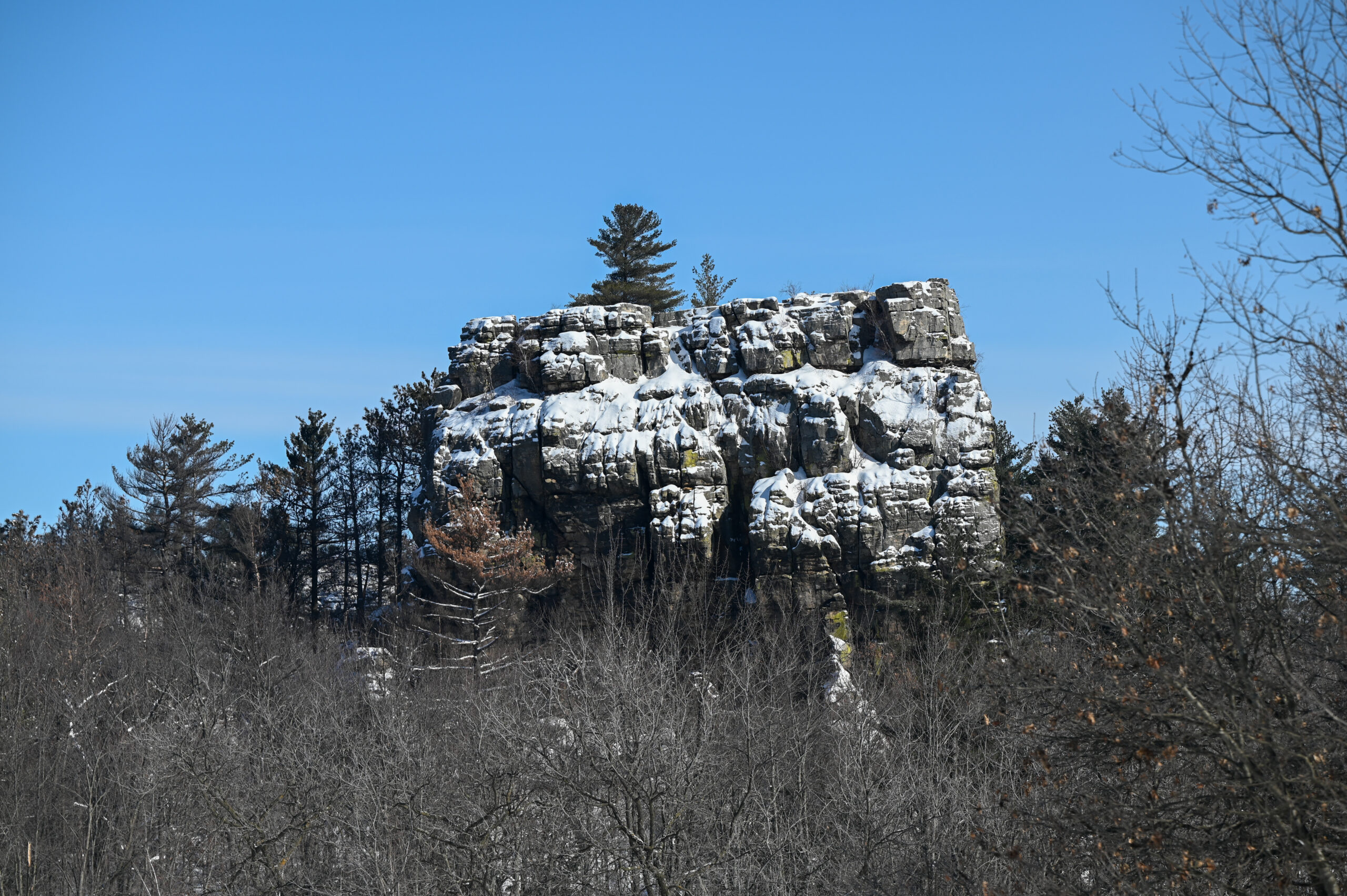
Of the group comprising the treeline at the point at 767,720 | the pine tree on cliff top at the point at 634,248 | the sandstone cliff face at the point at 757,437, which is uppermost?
the pine tree on cliff top at the point at 634,248

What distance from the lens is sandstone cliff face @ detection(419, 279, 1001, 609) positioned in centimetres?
3359

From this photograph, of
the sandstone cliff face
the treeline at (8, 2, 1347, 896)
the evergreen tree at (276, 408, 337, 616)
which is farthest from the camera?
the evergreen tree at (276, 408, 337, 616)

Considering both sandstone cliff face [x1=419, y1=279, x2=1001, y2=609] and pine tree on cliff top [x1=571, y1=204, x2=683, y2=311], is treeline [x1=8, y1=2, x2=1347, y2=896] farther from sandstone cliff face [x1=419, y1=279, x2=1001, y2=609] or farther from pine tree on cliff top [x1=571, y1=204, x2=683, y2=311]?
pine tree on cliff top [x1=571, y1=204, x2=683, y2=311]

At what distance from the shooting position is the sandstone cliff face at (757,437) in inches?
1323

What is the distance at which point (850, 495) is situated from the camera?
1335 inches

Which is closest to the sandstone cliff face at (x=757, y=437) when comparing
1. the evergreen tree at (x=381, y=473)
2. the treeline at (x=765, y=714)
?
the treeline at (x=765, y=714)

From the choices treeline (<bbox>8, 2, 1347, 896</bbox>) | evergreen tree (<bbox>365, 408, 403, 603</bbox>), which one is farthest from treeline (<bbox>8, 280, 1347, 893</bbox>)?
evergreen tree (<bbox>365, 408, 403, 603</bbox>)

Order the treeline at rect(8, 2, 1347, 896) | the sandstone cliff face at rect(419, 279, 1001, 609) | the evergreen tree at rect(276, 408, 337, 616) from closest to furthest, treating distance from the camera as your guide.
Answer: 1. the treeline at rect(8, 2, 1347, 896)
2. the sandstone cliff face at rect(419, 279, 1001, 609)
3. the evergreen tree at rect(276, 408, 337, 616)

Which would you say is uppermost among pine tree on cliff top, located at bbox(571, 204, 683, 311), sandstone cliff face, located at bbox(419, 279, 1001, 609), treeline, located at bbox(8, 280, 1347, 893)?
pine tree on cliff top, located at bbox(571, 204, 683, 311)

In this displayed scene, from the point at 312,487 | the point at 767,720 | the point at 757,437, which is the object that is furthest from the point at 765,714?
the point at 312,487

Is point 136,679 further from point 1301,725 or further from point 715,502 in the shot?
point 1301,725

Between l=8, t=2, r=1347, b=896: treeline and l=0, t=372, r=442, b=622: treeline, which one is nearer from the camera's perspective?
l=8, t=2, r=1347, b=896: treeline

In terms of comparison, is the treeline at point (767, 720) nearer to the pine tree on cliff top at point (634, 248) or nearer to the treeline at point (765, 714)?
the treeline at point (765, 714)

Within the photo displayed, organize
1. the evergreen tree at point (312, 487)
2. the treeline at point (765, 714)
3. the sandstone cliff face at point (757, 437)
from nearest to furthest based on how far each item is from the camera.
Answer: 1. the treeline at point (765, 714)
2. the sandstone cliff face at point (757, 437)
3. the evergreen tree at point (312, 487)
